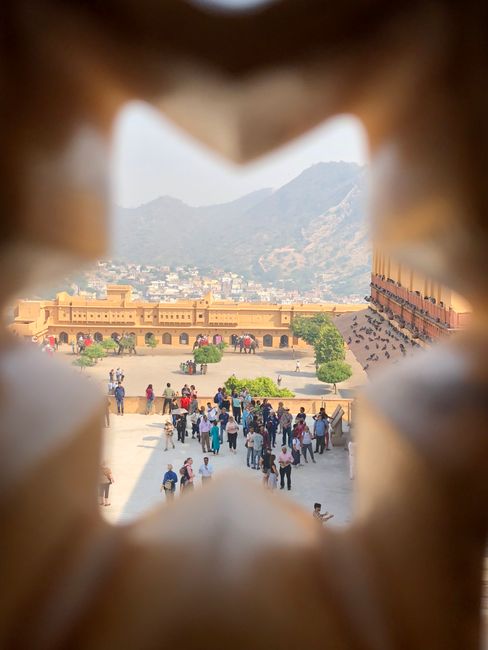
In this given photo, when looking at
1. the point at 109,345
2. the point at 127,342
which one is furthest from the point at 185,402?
the point at 127,342

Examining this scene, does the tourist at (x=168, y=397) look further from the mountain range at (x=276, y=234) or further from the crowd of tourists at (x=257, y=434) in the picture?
the mountain range at (x=276, y=234)

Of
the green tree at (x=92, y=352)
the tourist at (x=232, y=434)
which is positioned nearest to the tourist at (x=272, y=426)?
the tourist at (x=232, y=434)

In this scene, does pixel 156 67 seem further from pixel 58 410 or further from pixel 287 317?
pixel 287 317

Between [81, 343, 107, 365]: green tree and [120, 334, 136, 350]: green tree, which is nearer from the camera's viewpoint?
[81, 343, 107, 365]: green tree

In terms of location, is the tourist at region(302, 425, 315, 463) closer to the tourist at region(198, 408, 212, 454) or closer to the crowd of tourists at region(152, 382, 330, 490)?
the crowd of tourists at region(152, 382, 330, 490)

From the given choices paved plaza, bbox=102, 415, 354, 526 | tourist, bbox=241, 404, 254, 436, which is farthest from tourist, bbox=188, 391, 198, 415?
tourist, bbox=241, 404, 254, 436

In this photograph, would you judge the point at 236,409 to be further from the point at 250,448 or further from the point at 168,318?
the point at 168,318

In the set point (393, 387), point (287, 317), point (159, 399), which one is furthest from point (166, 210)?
point (393, 387)
